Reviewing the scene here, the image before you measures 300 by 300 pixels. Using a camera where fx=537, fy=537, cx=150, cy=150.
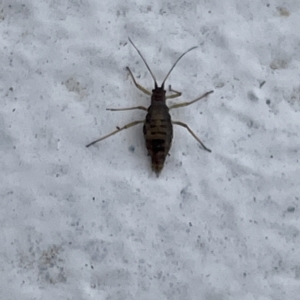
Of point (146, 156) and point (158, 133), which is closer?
point (158, 133)

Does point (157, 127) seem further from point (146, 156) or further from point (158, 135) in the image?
point (146, 156)

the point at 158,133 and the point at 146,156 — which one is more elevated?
the point at 158,133

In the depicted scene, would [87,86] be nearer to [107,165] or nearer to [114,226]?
[107,165]

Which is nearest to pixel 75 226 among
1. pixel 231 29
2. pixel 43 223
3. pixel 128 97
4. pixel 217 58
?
pixel 43 223

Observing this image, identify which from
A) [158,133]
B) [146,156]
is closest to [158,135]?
[158,133]
